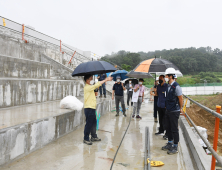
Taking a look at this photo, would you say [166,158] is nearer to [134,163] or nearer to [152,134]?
[134,163]

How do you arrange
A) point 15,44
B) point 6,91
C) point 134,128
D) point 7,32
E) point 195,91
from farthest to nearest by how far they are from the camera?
point 195,91
point 7,32
point 15,44
point 134,128
point 6,91

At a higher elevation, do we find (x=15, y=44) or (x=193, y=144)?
(x=15, y=44)

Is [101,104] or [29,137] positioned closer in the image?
[29,137]

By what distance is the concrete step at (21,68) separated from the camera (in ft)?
23.2

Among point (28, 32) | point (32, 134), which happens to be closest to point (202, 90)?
point (28, 32)

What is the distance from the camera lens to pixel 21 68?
777cm

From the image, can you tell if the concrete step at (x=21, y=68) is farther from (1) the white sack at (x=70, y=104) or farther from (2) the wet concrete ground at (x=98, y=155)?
(2) the wet concrete ground at (x=98, y=155)

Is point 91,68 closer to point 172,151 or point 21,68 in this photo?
point 172,151

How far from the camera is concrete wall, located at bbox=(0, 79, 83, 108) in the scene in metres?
5.93

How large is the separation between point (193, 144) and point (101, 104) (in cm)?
476

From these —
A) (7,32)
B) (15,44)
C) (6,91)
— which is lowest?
(6,91)

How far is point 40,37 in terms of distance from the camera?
14.8 meters

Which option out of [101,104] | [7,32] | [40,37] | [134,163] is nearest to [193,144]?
[134,163]

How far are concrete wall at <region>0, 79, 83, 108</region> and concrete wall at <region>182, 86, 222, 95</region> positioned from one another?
111ft
